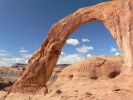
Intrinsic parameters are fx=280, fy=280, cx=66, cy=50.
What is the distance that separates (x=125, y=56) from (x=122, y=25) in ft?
6.16

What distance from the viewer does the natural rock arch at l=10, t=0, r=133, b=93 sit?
679 inches

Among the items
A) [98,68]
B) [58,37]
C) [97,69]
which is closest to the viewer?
[58,37]

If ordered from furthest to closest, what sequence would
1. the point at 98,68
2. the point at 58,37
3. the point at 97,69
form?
the point at 97,69 < the point at 98,68 < the point at 58,37

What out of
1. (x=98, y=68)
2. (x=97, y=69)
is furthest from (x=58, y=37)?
(x=97, y=69)

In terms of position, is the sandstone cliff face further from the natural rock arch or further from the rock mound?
the natural rock arch

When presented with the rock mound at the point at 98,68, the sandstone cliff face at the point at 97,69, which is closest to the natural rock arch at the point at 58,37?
the sandstone cliff face at the point at 97,69

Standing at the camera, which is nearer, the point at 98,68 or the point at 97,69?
the point at 98,68

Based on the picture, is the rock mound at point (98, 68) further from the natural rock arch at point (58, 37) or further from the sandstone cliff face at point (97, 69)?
the natural rock arch at point (58, 37)

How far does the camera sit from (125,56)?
51.3 feet

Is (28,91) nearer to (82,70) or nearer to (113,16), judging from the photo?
(113,16)

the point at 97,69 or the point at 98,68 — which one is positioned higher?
the point at 98,68

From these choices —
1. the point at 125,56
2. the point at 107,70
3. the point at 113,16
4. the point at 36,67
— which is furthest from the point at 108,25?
the point at 107,70

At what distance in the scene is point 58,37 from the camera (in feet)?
67.7

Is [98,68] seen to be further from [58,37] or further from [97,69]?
[58,37]
